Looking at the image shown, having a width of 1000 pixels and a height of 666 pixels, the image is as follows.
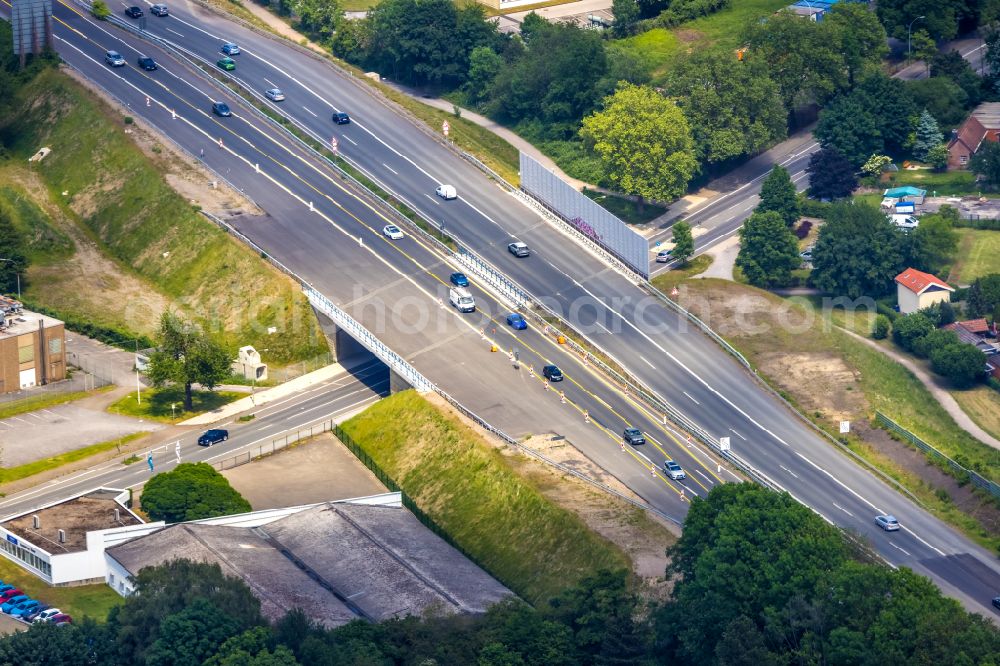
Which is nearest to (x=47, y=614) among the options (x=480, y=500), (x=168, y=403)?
(x=480, y=500)

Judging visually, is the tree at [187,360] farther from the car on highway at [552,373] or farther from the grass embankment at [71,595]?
the grass embankment at [71,595]

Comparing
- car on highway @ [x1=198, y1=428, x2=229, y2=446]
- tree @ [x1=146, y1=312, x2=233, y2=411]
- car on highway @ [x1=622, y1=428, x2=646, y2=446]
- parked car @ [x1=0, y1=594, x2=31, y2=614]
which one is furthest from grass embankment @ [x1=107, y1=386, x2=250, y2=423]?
car on highway @ [x1=622, y1=428, x2=646, y2=446]

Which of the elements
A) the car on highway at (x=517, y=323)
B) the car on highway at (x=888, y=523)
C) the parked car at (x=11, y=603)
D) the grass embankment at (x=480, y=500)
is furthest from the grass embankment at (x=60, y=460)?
the car on highway at (x=888, y=523)

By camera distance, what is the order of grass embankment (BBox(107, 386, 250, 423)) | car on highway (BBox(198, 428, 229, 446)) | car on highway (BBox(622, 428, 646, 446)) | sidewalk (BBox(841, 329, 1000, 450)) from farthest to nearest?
grass embankment (BBox(107, 386, 250, 423)) < sidewalk (BBox(841, 329, 1000, 450)) < car on highway (BBox(198, 428, 229, 446)) < car on highway (BBox(622, 428, 646, 446))

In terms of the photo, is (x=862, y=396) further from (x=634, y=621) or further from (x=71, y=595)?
(x=71, y=595)

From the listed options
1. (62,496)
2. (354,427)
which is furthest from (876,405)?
(62,496)

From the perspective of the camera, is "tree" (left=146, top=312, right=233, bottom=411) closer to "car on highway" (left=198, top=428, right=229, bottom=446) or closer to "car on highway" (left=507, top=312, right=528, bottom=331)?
"car on highway" (left=198, top=428, right=229, bottom=446)
